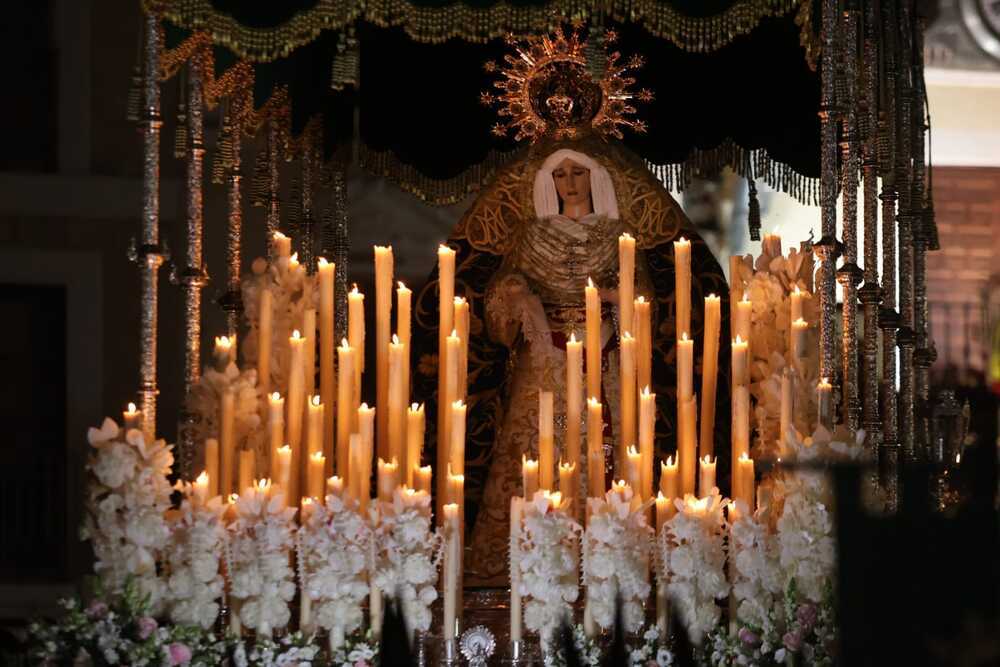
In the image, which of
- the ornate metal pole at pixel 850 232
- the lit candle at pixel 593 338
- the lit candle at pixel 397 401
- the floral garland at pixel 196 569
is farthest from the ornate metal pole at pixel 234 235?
the ornate metal pole at pixel 850 232

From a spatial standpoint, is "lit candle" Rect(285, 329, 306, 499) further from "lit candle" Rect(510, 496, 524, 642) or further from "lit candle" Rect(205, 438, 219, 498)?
"lit candle" Rect(510, 496, 524, 642)

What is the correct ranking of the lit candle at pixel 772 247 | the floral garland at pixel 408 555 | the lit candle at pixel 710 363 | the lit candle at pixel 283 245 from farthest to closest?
1. the lit candle at pixel 283 245
2. the lit candle at pixel 772 247
3. the lit candle at pixel 710 363
4. the floral garland at pixel 408 555

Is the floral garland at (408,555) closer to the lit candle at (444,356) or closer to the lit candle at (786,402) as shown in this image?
the lit candle at (444,356)

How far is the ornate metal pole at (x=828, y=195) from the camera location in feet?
17.6

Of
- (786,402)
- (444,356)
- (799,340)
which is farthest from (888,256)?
Answer: (444,356)

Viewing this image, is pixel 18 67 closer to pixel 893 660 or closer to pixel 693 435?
pixel 693 435

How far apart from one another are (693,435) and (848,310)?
2.25 feet

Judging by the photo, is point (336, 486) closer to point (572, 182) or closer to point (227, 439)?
point (227, 439)

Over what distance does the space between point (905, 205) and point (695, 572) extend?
6.00 feet

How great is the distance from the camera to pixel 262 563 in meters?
5.12

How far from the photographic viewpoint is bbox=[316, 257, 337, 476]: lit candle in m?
5.79

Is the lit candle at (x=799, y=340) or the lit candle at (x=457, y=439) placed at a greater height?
the lit candle at (x=799, y=340)

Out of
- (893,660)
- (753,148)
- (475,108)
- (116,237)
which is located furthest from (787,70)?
(893,660)

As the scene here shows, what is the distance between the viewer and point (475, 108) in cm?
690
